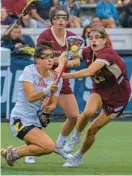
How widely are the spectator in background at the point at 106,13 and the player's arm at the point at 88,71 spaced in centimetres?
1002

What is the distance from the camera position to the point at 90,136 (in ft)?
32.5

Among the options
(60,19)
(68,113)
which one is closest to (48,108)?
(68,113)

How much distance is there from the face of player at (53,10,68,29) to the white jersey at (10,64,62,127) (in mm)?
1662

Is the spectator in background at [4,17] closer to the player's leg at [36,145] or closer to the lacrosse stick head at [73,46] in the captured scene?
the lacrosse stick head at [73,46]

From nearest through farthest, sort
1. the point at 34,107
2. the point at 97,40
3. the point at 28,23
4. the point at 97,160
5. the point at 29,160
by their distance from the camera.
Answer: the point at 34,107
the point at 97,40
the point at 29,160
the point at 97,160
the point at 28,23

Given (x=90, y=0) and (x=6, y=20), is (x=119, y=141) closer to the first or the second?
(x=6, y=20)

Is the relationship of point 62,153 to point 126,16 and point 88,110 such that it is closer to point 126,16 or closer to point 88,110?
point 88,110

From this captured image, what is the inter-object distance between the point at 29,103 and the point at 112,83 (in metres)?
1.24

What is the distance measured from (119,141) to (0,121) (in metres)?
3.52

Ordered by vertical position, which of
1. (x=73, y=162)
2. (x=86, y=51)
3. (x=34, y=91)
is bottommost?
(x=73, y=162)

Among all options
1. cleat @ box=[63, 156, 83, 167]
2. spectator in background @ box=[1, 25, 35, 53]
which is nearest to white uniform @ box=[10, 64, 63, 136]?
cleat @ box=[63, 156, 83, 167]

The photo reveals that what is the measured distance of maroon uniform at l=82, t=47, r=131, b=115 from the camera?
988cm

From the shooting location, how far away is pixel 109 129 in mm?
14555

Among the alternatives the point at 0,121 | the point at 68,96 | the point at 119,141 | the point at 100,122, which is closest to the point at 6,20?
the point at 0,121
